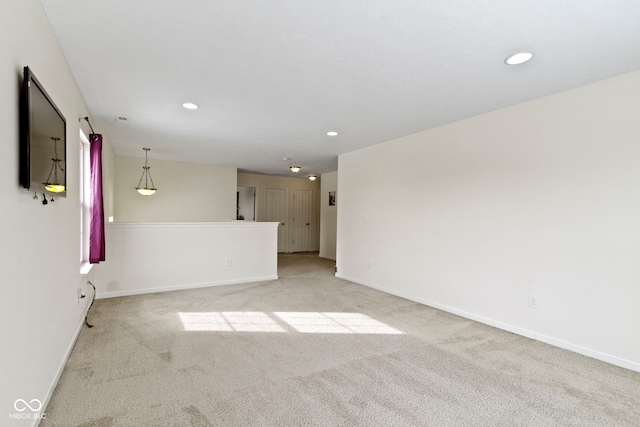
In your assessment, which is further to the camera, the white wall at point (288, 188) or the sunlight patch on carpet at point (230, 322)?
the white wall at point (288, 188)

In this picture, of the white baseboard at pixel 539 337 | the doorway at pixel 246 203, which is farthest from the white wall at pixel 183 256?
the doorway at pixel 246 203

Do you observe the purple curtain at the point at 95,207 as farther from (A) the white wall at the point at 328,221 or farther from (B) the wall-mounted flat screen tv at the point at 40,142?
(A) the white wall at the point at 328,221

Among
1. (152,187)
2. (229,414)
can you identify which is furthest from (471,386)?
(152,187)

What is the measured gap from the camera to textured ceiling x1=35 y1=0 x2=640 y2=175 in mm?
1863

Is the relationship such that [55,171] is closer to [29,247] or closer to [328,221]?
[29,247]

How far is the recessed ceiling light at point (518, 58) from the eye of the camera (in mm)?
2293

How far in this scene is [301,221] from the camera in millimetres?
10039

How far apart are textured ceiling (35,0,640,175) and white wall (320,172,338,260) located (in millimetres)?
4375

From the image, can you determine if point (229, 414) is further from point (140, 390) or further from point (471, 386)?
point (471, 386)

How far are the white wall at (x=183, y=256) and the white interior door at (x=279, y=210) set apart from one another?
12.5ft

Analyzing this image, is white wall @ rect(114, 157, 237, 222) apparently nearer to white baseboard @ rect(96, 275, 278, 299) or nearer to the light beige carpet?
white baseboard @ rect(96, 275, 278, 299)

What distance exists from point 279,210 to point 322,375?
24.7 feet

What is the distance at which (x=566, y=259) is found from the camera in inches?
117

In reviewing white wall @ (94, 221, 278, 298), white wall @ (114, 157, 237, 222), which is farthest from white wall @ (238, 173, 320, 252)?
white wall @ (94, 221, 278, 298)
